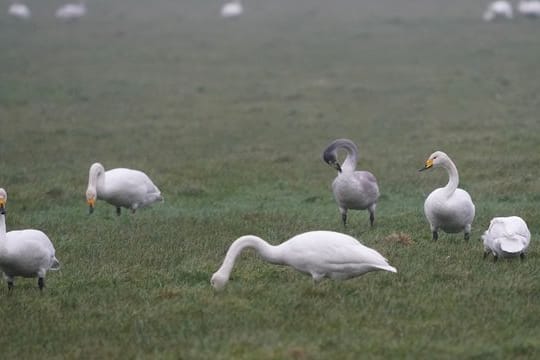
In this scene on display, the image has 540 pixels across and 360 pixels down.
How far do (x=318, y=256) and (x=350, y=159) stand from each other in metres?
4.43

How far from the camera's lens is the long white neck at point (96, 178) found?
13.0 meters

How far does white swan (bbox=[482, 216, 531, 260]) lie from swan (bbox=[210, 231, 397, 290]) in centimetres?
156

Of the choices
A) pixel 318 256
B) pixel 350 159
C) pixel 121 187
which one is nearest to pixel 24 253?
pixel 318 256

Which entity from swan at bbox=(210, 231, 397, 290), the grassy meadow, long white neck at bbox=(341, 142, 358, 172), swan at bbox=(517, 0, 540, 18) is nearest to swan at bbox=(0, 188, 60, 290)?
the grassy meadow

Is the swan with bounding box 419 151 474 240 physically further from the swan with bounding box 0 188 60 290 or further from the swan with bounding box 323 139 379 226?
the swan with bounding box 0 188 60 290

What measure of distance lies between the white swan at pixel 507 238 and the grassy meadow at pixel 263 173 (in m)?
0.17

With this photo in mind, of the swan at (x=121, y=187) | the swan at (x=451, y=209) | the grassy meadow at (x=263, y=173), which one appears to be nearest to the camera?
the grassy meadow at (x=263, y=173)

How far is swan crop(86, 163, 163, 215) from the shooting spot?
43.4ft

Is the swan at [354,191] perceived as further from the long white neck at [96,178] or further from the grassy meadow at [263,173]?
the long white neck at [96,178]

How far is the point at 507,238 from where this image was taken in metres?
9.63

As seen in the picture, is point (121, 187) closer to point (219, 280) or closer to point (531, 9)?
point (219, 280)

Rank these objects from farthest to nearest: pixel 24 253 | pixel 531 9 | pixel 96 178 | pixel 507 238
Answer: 1. pixel 531 9
2. pixel 96 178
3. pixel 507 238
4. pixel 24 253

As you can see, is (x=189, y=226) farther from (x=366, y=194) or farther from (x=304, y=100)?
(x=304, y=100)

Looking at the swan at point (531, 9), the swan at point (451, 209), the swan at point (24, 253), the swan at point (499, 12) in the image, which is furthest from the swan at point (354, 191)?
the swan at point (531, 9)
